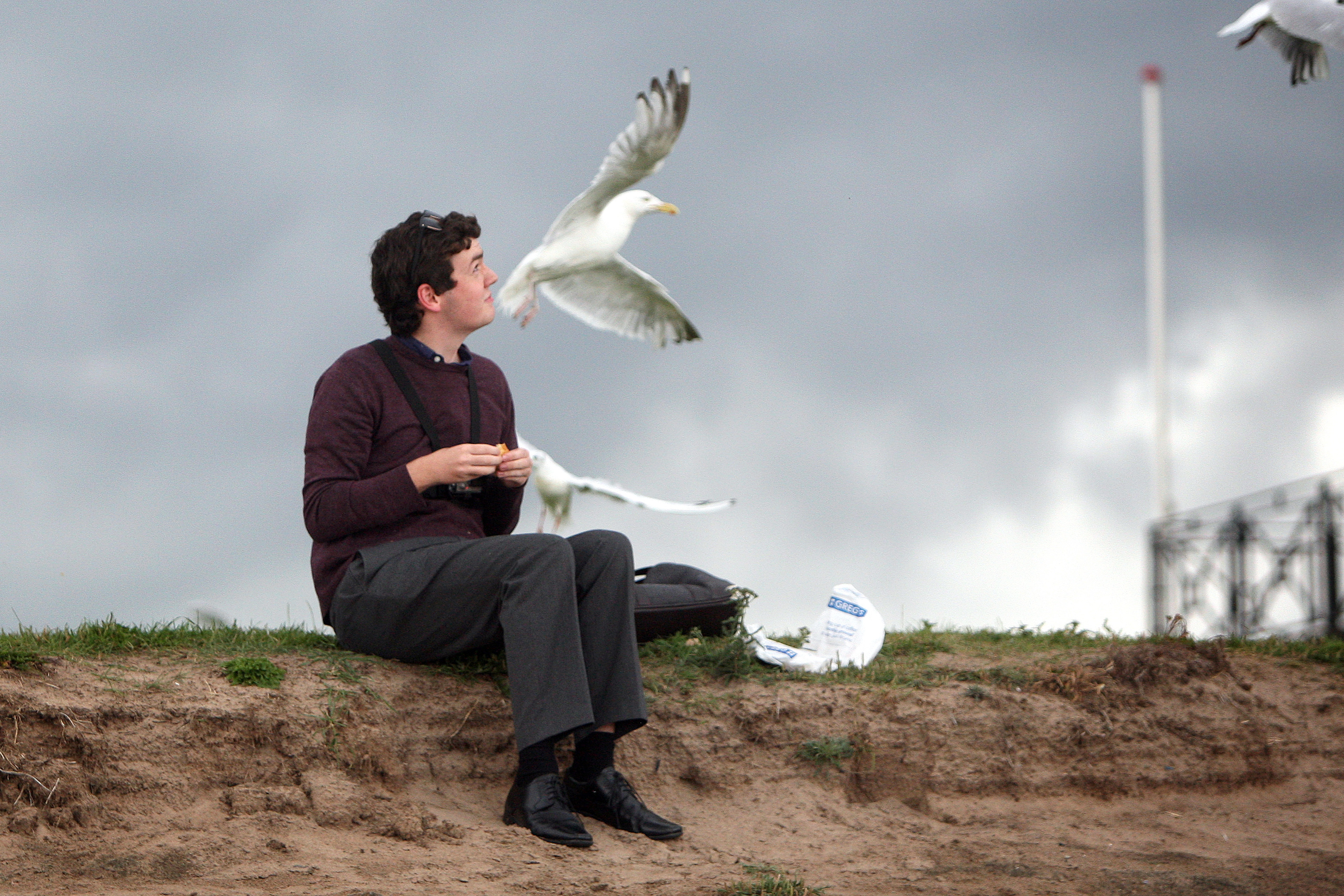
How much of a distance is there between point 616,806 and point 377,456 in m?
1.37

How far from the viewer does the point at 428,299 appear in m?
4.10

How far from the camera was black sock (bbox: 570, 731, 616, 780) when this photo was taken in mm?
3744

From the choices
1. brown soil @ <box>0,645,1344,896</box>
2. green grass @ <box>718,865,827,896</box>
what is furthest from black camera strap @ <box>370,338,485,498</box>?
green grass @ <box>718,865,827,896</box>

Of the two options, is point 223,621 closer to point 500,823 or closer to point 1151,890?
point 500,823

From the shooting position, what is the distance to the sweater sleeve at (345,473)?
3.75m

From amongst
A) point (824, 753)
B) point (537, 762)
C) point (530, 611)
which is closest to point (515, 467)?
point (530, 611)

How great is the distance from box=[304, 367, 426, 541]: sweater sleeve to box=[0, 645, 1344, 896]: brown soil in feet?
2.16

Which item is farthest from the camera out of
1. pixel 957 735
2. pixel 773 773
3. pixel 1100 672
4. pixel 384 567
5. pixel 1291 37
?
pixel 1291 37

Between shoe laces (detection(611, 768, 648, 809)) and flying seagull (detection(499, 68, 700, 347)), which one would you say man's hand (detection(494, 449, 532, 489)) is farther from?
A: flying seagull (detection(499, 68, 700, 347))

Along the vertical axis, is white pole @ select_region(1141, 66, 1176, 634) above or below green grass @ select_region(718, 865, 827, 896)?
above

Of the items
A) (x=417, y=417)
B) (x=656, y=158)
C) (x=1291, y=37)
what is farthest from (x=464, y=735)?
(x=1291, y=37)

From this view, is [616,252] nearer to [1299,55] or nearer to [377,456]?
[377,456]

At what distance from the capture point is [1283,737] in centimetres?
541

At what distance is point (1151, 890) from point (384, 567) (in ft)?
8.66
